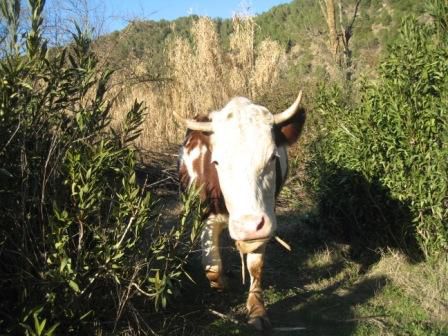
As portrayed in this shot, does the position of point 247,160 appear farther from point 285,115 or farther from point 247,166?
point 285,115

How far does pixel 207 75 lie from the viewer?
13.7 metres

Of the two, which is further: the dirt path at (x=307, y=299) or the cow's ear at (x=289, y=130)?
the cow's ear at (x=289, y=130)

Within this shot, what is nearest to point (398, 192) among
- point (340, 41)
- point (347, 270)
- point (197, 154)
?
point (347, 270)

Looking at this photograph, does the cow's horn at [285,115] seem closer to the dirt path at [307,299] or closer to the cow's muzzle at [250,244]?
the cow's muzzle at [250,244]

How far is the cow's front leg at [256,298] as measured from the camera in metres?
4.68

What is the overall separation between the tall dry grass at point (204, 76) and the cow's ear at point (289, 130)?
302 inches

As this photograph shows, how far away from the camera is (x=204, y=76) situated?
1372cm

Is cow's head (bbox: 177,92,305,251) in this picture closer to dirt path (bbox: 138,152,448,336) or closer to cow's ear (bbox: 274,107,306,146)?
cow's ear (bbox: 274,107,306,146)

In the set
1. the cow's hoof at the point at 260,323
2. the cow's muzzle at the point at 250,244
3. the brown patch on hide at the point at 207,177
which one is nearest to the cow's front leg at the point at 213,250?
the brown patch on hide at the point at 207,177

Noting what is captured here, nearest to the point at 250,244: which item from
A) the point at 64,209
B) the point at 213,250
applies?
the point at 213,250

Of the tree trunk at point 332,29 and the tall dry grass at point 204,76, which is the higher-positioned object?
the tree trunk at point 332,29

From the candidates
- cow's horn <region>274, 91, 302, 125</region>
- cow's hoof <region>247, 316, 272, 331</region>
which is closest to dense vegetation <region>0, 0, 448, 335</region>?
cow's hoof <region>247, 316, 272, 331</region>

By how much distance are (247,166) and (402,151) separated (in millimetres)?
2264

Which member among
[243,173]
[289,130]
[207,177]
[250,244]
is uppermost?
[289,130]
